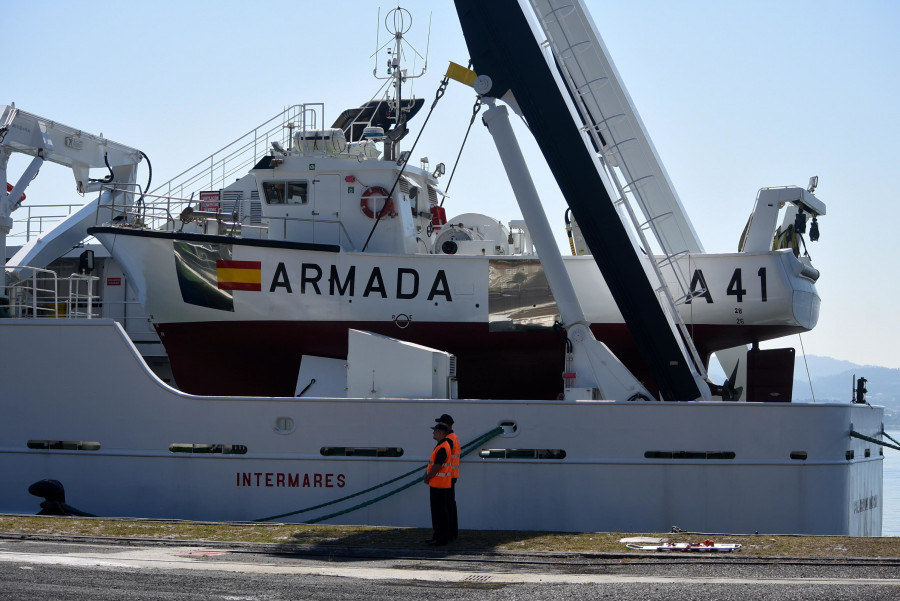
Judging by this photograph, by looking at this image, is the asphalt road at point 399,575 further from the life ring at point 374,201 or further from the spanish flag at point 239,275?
the life ring at point 374,201

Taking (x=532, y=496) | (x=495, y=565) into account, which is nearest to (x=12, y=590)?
(x=495, y=565)

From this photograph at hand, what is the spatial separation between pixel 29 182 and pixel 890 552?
12.0 metres

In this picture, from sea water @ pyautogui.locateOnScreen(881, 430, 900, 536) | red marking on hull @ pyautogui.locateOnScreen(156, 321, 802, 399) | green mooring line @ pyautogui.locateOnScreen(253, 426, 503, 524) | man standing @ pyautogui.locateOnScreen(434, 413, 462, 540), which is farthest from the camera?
sea water @ pyautogui.locateOnScreen(881, 430, 900, 536)

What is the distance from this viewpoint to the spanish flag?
12.6m

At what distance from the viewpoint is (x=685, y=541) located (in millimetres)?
7949

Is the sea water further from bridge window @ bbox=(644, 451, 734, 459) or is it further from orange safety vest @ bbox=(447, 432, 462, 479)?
orange safety vest @ bbox=(447, 432, 462, 479)

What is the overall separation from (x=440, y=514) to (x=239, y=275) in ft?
19.0

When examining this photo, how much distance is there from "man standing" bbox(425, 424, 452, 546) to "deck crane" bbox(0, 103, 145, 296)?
6576mm

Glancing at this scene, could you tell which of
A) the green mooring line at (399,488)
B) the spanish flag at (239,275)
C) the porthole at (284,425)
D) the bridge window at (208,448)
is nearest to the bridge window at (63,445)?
the bridge window at (208,448)

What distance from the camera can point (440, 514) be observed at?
7.89m

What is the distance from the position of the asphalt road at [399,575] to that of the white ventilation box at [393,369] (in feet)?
12.3

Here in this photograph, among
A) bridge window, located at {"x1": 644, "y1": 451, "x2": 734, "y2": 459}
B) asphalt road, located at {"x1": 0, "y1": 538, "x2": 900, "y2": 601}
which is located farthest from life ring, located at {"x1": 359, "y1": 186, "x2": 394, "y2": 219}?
asphalt road, located at {"x1": 0, "y1": 538, "x2": 900, "y2": 601}

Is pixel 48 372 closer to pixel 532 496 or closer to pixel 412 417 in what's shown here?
pixel 412 417

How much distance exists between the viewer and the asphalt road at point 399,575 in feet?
18.9
